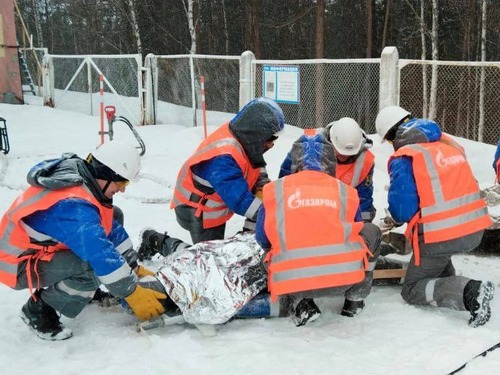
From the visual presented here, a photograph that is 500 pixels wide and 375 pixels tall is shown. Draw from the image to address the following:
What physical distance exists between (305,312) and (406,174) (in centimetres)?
101

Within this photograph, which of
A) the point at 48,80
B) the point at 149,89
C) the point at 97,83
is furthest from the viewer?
the point at 97,83

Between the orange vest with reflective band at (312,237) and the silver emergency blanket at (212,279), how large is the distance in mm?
290

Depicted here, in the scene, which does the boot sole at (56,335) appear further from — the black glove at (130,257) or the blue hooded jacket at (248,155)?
the blue hooded jacket at (248,155)

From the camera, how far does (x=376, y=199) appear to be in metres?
6.40

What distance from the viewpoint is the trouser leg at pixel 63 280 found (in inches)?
122

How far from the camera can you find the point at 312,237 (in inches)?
118

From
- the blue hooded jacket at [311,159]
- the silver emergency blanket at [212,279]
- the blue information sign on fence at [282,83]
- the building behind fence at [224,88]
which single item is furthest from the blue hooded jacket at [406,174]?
the building behind fence at [224,88]

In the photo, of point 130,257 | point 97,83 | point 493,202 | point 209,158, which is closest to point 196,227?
point 209,158

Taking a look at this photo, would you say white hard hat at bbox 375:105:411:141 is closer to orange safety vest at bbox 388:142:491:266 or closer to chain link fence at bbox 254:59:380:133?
orange safety vest at bbox 388:142:491:266

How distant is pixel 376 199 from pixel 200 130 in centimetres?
496

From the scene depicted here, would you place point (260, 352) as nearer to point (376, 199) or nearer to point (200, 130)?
point (376, 199)

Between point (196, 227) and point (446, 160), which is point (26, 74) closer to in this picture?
point (196, 227)

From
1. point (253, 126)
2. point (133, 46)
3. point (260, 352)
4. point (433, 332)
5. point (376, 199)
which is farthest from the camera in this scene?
point (133, 46)

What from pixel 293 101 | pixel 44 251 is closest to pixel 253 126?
pixel 44 251
